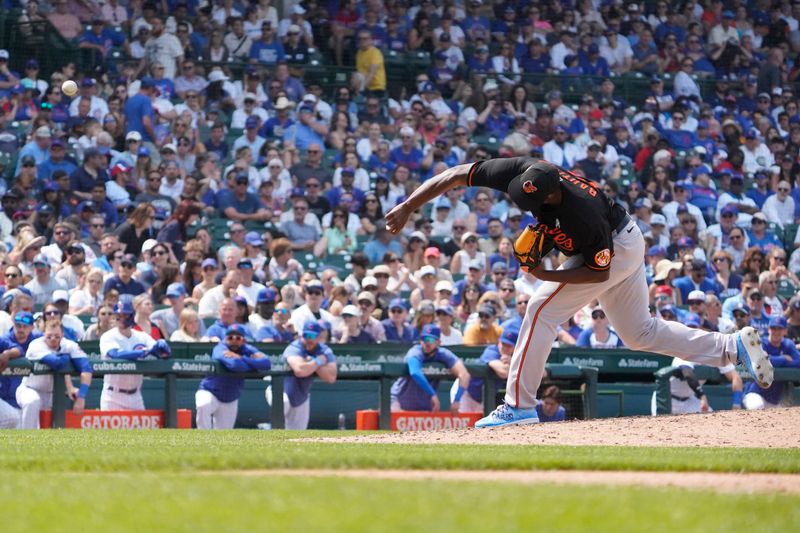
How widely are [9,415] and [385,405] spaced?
3.24 meters

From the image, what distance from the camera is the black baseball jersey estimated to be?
7.00 meters

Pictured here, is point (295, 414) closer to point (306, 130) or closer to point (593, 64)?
point (306, 130)

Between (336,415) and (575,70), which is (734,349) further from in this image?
(575,70)

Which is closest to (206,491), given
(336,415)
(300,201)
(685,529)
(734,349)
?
(685,529)

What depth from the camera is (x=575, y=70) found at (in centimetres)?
2072

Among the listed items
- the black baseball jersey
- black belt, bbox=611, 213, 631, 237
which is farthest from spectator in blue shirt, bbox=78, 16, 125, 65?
black belt, bbox=611, 213, 631, 237

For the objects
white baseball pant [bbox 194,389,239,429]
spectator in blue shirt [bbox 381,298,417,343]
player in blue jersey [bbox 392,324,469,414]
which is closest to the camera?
white baseball pant [bbox 194,389,239,429]

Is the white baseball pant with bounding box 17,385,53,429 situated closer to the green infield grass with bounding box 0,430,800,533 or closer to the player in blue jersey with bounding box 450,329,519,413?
the player in blue jersey with bounding box 450,329,519,413

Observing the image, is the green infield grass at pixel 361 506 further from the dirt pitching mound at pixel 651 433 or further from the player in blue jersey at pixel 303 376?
the player in blue jersey at pixel 303 376

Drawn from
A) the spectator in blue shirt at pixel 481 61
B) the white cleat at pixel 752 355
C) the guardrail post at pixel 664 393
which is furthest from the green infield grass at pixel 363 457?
the spectator in blue shirt at pixel 481 61

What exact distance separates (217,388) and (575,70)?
11335mm

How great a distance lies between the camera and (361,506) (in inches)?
149

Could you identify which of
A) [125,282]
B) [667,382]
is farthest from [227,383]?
[667,382]

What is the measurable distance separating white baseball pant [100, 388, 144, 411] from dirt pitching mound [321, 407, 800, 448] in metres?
3.66
